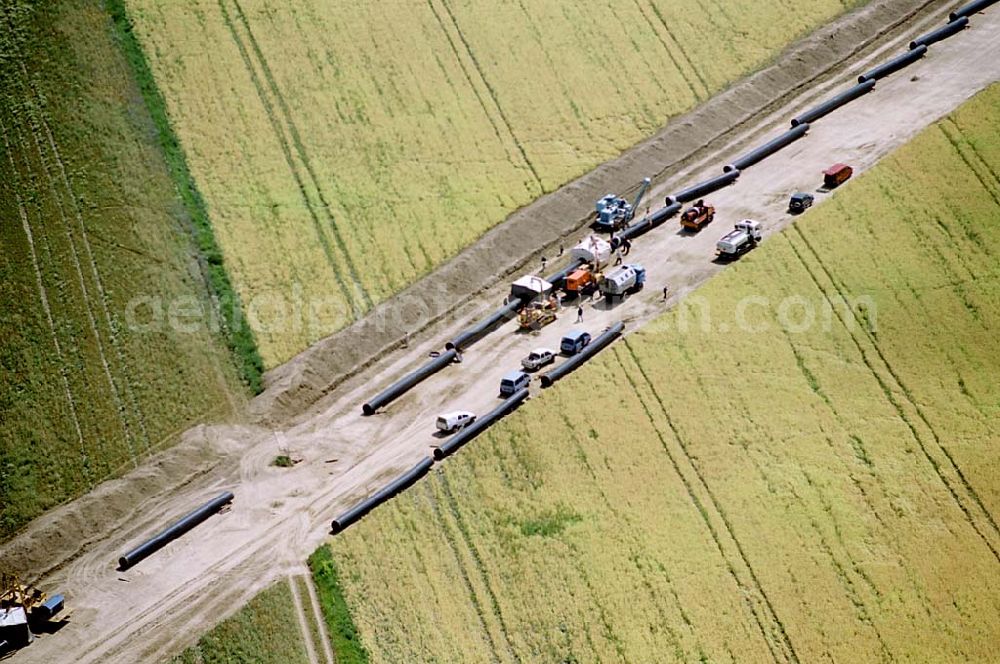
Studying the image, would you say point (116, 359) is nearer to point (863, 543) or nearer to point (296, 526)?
point (296, 526)

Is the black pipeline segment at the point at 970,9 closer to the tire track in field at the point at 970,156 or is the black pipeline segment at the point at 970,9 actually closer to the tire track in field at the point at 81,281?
the tire track in field at the point at 970,156

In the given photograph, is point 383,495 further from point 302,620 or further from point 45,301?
point 45,301

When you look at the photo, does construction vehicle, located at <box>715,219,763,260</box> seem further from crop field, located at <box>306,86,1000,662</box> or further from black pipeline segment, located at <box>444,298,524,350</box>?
black pipeline segment, located at <box>444,298,524,350</box>

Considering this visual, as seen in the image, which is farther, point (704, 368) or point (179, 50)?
point (179, 50)

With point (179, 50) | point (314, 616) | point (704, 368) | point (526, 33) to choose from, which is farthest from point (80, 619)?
point (526, 33)

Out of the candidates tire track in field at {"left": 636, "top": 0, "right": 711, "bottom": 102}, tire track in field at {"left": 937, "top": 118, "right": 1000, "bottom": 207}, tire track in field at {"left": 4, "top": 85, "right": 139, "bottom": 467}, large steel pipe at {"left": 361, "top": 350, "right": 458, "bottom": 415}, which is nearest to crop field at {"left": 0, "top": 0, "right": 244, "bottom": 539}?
tire track in field at {"left": 4, "top": 85, "right": 139, "bottom": 467}

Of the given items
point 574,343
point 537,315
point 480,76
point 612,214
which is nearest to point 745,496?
point 574,343
